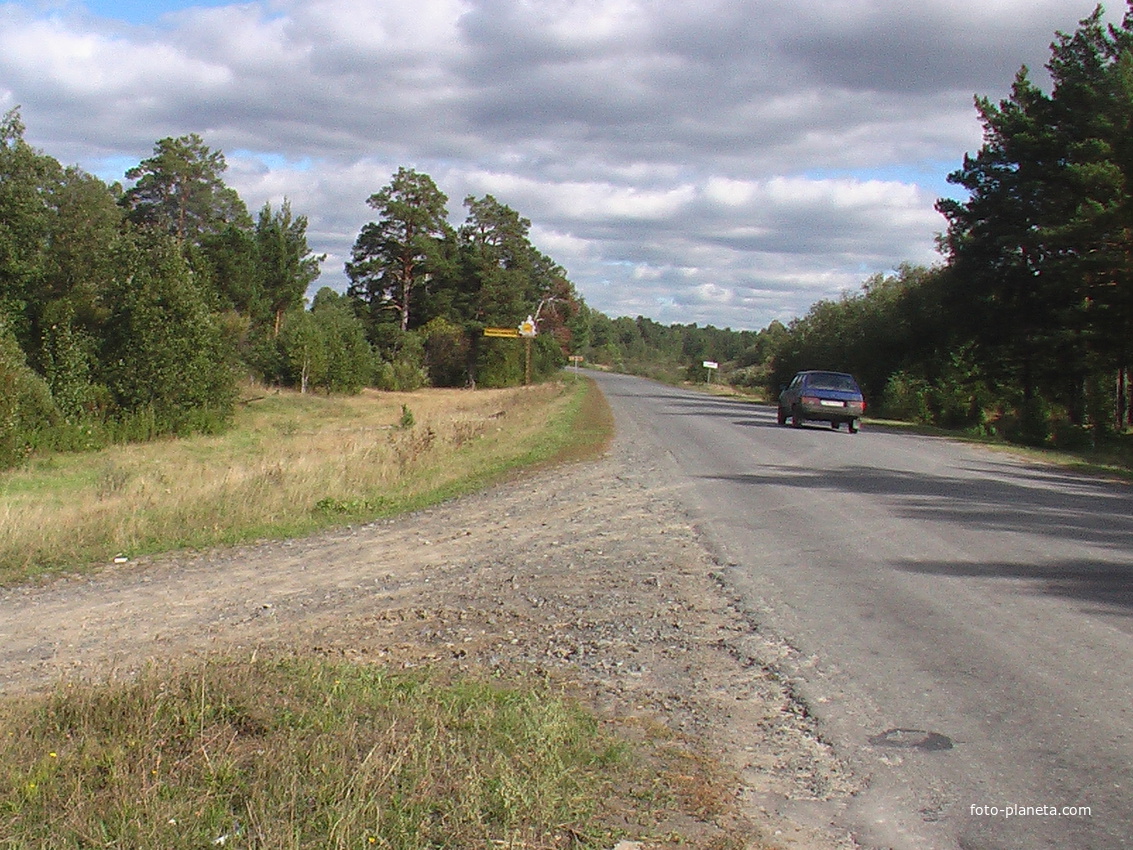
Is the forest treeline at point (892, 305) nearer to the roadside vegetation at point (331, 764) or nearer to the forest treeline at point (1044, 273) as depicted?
the forest treeline at point (1044, 273)

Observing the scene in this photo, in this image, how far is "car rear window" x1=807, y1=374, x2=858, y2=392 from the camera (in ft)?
95.6

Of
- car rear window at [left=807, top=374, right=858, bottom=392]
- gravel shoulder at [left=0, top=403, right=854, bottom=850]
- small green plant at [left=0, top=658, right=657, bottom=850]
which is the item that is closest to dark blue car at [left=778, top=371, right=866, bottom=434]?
car rear window at [left=807, top=374, right=858, bottom=392]

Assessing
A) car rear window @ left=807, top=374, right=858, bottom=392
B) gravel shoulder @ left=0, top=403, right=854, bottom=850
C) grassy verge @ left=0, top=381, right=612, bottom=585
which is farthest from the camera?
car rear window @ left=807, top=374, right=858, bottom=392

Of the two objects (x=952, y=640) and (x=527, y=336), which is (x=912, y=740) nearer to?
(x=952, y=640)

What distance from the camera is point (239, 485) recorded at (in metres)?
14.9

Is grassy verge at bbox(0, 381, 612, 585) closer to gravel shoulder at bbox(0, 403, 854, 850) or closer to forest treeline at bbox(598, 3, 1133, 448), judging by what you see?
gravel shoulder at bbox(0, 403, 854, 850)

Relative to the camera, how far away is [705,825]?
415cm

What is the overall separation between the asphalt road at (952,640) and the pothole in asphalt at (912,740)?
0.01 m

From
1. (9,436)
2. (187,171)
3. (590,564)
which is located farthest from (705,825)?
(187,171)

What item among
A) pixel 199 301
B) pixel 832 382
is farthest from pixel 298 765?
pixel 199 301

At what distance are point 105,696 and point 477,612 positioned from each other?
326cm

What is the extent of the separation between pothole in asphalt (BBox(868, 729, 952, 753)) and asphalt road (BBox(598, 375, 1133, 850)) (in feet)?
0.04

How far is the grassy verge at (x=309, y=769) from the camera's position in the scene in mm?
3949

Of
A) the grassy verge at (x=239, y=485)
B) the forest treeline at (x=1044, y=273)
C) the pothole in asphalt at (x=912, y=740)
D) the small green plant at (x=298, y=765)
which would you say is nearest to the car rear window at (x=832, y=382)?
the grassy verge at (x=239, y=485)
